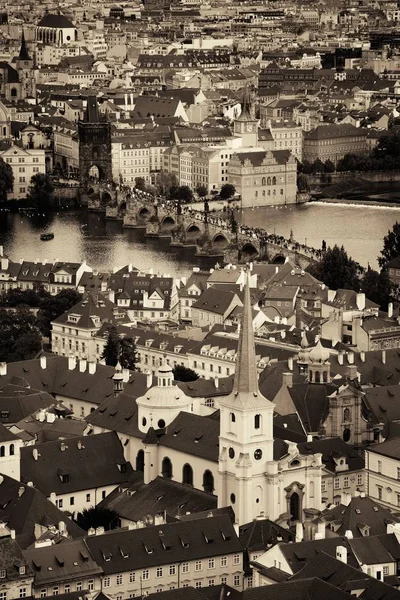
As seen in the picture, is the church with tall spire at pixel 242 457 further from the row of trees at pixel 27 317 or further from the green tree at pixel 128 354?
the row of trees at pixel 27 317

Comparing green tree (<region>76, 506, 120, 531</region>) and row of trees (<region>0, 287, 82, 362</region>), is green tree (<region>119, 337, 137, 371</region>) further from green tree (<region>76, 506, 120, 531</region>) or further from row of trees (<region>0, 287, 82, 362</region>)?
green tree (<region>76, 506, 120, 531</region>)

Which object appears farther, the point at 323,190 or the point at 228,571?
the point at 323,190

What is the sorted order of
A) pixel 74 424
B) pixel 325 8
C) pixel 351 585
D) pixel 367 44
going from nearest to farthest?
1. pixel 351 585
2. pixel 74 424
3. pixel 367 44
4. pixel 325 8

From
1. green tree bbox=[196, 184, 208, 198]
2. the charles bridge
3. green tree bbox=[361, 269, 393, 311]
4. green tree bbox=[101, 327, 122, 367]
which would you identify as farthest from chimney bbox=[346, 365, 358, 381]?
green tree bbox=[196, 184, 208, 198]

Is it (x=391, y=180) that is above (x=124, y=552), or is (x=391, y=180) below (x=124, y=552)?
below

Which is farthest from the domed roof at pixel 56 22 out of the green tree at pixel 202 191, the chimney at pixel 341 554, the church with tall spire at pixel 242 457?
the chimney at pixel 341 554

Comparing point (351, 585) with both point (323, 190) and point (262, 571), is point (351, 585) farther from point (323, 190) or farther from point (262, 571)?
point (323, 190)

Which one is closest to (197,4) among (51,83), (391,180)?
(51,83)
